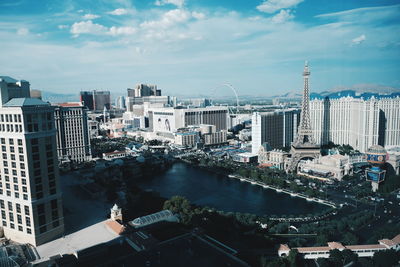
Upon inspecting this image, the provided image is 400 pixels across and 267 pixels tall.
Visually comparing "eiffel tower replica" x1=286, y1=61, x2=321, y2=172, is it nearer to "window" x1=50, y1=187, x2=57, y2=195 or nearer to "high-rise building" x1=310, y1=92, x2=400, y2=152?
"high-rise building" x1=310, y1=92, x2=400, y2=152

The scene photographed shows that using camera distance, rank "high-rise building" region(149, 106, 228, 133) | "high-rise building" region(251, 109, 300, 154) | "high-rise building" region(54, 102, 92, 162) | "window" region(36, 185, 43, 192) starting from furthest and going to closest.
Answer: "high-rise building" region(149, 106, 228, 133)
"high-rise building" region(251, 109, 300, 154)
"high-rise building" region(54, 102, 92, 162)
"window" region(36, 185, 43, 192)

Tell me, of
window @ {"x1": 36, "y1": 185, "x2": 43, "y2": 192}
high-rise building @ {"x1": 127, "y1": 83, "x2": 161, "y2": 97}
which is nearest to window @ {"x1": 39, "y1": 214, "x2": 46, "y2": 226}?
window @ {"x1": 36, "y1": 185, "x2": 43, "y2": 192}

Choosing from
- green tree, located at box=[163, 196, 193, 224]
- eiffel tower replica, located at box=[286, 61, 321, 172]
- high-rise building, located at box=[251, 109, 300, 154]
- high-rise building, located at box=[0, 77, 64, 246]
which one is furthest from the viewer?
high-rise building, located at box=[251, 109, 300, 154]

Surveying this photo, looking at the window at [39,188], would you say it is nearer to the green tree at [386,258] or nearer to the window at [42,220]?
the window at [42,220]

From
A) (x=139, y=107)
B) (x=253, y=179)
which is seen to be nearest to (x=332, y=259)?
(x=253, y=179)

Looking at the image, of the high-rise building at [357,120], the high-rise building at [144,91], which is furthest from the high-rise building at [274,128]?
the high-rise building at [144,91]
